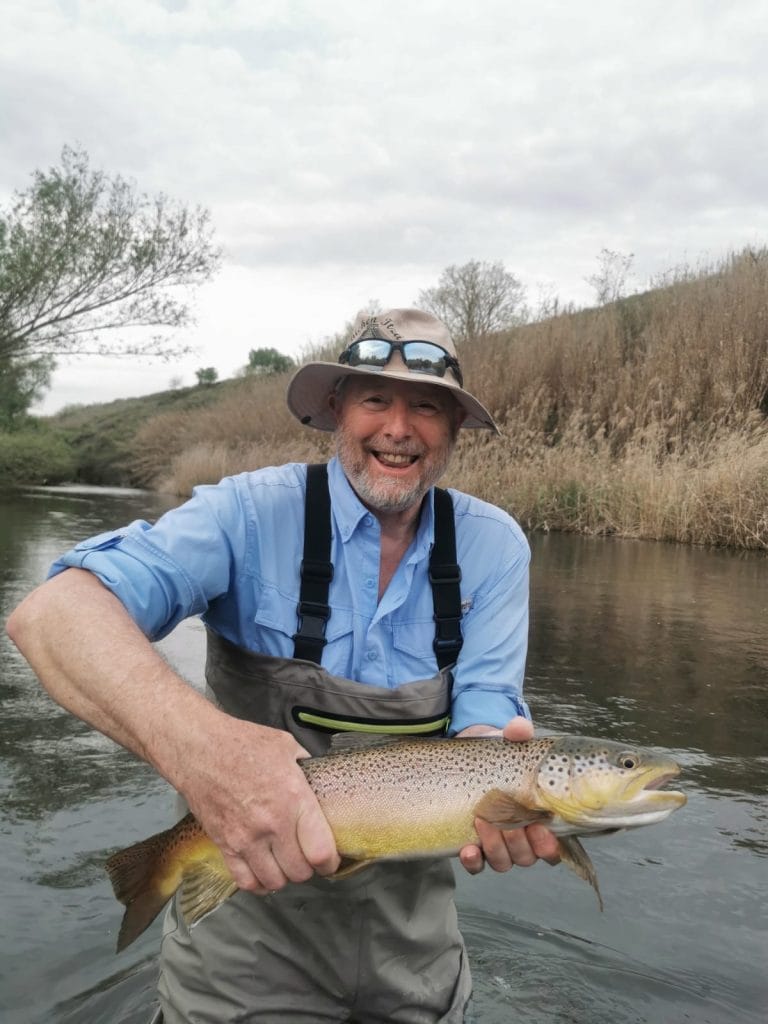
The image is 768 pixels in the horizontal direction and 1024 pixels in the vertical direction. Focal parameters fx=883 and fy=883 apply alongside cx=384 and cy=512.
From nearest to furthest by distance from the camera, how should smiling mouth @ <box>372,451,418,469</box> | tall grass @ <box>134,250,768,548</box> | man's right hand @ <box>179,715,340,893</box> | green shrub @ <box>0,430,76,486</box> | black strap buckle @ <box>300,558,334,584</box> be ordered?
man's right hand @ <box>179,715,340,893</box>
black strap buckle @ <box>300,558,334,584</box>
smiling mouth @ <box>372,451,418,469</box>
tall grass @ <box>134,250,768,548</box>
green shrub @ <box>0,430,76,486</box>

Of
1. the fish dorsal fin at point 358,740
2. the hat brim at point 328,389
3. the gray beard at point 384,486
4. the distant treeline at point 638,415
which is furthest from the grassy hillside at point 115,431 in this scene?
the fish dorsal fin at point 358,740

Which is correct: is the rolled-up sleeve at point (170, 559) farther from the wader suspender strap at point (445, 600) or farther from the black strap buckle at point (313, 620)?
the wader suspender strap at point (445, 600)

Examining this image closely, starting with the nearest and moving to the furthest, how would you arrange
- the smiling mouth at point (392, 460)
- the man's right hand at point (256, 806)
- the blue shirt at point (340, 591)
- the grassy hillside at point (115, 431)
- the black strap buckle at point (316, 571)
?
the man's right hand at point (256, 806) → the blue shirt at point (340, 591) → the black strap buckle at point (316, 571) → the smiling mouth at point (392, 460) → the grassy hillside at point (115, 431)

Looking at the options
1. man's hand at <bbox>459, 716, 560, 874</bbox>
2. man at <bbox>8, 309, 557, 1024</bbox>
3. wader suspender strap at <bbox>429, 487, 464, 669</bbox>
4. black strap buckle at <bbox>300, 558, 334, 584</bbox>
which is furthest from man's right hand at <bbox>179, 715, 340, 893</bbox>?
wader suspender strap at <bbox>429, 487, 464, 669</bbox>

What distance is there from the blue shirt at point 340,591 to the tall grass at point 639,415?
9842 millimetres

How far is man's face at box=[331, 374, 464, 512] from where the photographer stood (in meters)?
2.72

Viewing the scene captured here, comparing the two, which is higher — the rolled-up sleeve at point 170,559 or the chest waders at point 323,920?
the rolled-up sleeve at point 170,559

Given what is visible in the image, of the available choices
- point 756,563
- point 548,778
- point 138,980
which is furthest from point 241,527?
point 756,563

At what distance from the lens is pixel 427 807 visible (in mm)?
2104

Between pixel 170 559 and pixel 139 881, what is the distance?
2.58ft

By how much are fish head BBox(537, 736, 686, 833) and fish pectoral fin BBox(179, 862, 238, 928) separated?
2.54 feet

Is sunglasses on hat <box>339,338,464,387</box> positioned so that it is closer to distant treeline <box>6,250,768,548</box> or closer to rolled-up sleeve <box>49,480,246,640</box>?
rolled-up sleeve <box>49,480,246,640</box>

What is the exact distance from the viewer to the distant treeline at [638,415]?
1216 cm

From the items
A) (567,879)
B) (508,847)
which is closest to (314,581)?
(508,847)
